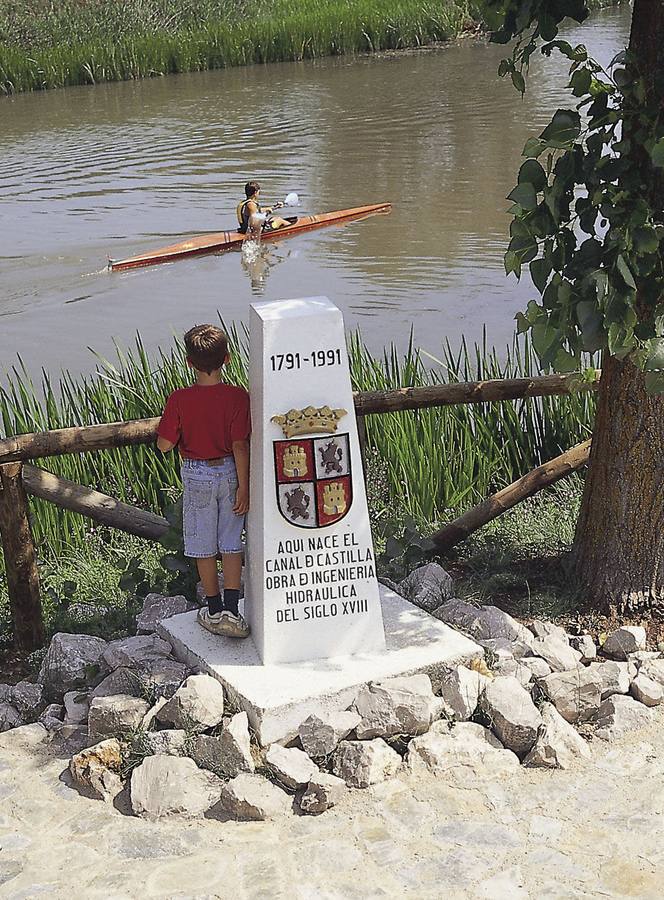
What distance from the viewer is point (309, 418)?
4387mm

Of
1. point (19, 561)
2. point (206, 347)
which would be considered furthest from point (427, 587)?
point (19, 561)

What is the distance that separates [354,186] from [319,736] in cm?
1431

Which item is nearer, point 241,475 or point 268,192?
point 241,475

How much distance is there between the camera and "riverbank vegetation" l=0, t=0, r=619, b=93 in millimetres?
27172

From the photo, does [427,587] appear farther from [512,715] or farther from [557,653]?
[512,715]

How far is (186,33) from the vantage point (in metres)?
29.2

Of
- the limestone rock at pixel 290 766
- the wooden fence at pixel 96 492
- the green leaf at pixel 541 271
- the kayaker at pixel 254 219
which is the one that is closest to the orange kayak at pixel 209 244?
the kayaker at pixel 254 219

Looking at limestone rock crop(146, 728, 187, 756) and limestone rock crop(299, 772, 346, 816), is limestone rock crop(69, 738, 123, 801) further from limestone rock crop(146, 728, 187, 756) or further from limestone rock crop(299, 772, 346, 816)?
limestone rock crop(299, 772, 346, 816)

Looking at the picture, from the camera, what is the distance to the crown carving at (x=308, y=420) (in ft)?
14.4

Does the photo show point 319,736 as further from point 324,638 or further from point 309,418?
point 309,418

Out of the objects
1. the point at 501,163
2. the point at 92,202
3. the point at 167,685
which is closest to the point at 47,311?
the point at 92,202

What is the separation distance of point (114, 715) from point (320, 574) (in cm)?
91

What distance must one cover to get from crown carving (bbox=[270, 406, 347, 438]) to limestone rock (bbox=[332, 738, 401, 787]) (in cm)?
112

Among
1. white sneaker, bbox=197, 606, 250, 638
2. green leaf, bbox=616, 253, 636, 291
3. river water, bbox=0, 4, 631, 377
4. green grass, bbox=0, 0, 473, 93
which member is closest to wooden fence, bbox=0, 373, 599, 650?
green leaf, bbox=616, 253, 636, 291
